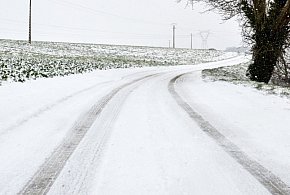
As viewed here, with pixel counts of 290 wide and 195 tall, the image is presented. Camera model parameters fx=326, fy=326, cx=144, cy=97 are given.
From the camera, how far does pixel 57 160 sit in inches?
169

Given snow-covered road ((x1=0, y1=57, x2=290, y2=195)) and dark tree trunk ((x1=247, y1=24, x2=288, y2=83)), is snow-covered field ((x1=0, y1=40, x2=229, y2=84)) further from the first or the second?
dark tree trunk ((x1=247, y1=24, x2=288, y2=83))

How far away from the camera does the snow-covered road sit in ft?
11.6

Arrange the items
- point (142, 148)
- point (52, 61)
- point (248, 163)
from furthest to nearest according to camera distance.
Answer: point (52, 61) → point (142, 148) → point (248, 163)

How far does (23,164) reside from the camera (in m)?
4.12

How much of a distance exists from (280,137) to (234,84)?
885 cm

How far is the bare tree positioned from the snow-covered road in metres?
8.85

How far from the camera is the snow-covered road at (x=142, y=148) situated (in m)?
3.55

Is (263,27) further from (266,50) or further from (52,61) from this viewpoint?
(52,61)

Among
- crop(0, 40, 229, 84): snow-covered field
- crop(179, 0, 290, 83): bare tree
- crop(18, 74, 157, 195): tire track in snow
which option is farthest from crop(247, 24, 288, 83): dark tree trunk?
crop(18, 74, 157, 195): tire track in snow

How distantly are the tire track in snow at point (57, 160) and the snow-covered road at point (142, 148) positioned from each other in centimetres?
1

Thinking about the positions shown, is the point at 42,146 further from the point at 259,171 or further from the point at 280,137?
the point at 280,137

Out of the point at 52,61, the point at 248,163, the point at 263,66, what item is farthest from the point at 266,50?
the point at 52,61

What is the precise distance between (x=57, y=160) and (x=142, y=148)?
1.22 metres

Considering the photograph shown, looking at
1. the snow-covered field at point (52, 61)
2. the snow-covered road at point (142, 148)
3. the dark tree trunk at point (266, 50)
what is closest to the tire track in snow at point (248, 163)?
the snow-covered road at point (142, 148)
